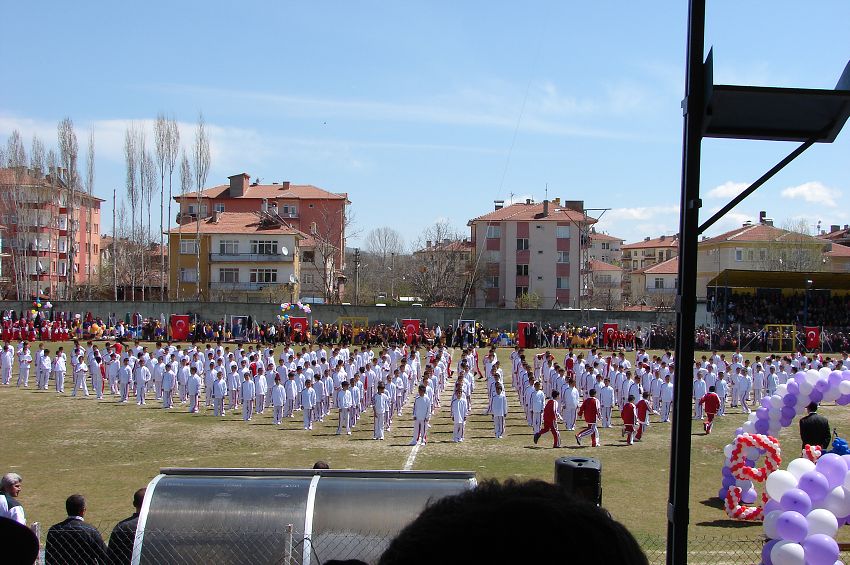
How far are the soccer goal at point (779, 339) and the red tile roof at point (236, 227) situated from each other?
3095cm

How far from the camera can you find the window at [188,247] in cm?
5697

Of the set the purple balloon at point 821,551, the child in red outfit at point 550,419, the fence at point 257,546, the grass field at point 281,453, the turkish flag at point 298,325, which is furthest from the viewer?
the turkish flag at point 298,325

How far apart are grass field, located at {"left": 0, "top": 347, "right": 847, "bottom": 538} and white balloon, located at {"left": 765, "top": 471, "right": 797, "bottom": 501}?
7.26 ft

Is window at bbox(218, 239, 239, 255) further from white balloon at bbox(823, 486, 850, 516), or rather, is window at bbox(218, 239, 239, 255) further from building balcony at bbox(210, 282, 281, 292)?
white balloon at bbox(823, 486, 850, 516)

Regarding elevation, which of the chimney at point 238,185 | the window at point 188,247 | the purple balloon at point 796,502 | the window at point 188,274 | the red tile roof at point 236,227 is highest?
the chimney at point 238,185

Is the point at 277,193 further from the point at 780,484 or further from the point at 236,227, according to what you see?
the point at 780,484

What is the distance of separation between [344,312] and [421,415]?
28.4 m

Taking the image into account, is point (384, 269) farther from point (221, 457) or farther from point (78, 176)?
point (221, 457)

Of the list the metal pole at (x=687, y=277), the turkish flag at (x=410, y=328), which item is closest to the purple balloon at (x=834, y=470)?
the metal pole at (x=687, y=277)

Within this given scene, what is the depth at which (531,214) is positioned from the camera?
59.0 meters

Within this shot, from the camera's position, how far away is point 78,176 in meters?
54.0

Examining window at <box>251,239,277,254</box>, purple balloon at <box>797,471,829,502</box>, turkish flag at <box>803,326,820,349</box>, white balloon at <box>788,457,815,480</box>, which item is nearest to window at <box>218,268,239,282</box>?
window at <box>251,239,277,254</box>

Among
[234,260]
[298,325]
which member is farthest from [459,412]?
[234,260]

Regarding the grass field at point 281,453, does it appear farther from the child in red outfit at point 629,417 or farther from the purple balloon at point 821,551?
the purple balloon at point 821,551
